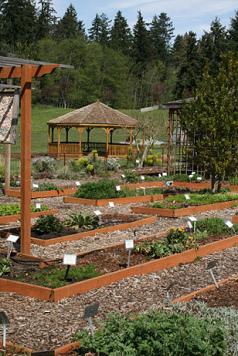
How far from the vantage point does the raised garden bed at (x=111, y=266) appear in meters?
5.61

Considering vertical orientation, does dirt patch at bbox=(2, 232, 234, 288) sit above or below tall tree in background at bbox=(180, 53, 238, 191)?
below

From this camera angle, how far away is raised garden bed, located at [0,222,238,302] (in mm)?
5609

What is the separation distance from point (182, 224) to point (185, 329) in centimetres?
671

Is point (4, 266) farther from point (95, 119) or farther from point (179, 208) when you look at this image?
point (95, 119)

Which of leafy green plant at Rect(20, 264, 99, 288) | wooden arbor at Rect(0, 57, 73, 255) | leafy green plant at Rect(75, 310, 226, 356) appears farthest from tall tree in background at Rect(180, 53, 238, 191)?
leafy green plant at Rect(75, 310, 226, 356)

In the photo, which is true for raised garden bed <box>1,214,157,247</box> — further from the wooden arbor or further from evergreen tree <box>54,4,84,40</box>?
evergreen tree <box>54,4,84,40</box>

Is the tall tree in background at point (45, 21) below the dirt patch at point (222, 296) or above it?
above

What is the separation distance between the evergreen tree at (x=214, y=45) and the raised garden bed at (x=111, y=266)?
153 feet

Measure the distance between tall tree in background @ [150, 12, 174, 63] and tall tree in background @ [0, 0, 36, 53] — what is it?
2255 centimetres

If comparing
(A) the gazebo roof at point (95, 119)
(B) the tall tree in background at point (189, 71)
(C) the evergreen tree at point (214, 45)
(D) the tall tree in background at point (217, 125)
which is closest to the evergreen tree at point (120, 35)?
(C) the evergreen tree at point (214, 45)

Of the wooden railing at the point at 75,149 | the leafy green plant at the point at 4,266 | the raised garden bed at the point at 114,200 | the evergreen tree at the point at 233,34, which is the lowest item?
the raised garden bed at the point at 114,200

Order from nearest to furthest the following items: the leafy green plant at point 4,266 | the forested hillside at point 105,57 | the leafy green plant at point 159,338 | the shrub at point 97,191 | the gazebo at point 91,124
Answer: the leafy green plant at point 159,338
the leafy green plant at point 4,266
the shrub at point 97,191
the gazebo at point 91,124
the forested hillside at point 105,57

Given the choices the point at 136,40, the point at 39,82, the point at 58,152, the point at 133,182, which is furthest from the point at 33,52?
the point at 133,182

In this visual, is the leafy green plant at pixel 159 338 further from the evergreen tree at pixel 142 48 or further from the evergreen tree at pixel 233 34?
the evergreen tree at pixel 142 48
